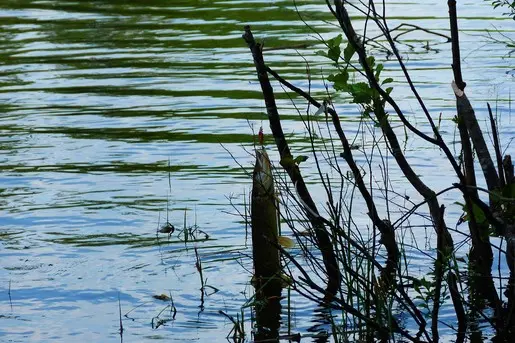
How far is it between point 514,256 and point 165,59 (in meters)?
10.7

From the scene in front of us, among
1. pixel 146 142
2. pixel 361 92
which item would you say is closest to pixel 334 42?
pixel 361 92

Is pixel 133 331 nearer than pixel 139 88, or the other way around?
pixel 133 331

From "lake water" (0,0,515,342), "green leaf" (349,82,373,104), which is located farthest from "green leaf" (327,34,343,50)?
"lake water" (0,0,515,342)

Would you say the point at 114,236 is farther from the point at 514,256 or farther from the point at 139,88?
the point at 139,88

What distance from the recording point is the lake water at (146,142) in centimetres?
656

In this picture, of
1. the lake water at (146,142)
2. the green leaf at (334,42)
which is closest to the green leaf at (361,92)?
the green leaf at (334,42)

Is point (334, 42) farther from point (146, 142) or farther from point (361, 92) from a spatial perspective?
point (146, 142)

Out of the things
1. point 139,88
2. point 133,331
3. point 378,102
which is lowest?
point 133,331

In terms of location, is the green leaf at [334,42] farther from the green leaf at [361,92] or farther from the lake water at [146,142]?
the lake water at [146,142]

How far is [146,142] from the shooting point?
429 inches

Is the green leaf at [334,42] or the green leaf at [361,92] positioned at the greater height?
the green leaf at [334,42]

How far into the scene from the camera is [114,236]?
7.81 metres

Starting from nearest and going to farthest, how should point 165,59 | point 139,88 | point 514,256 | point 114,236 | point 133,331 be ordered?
point 514,256
point 133,331
point 114,236
point 139,88
point 165,59

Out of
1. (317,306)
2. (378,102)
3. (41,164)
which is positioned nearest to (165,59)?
(41,164)
